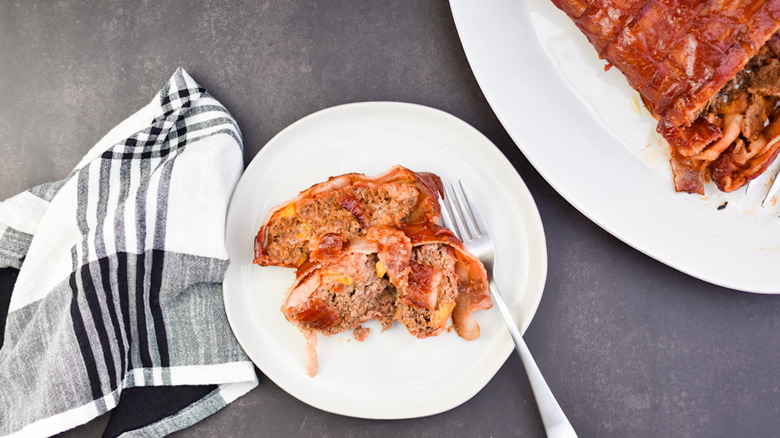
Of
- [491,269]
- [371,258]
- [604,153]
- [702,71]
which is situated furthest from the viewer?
[604,153]

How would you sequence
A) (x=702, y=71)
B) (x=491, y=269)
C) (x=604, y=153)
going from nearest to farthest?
(x=702, y=71) → (x=491, y=269) → (x=604, y=153)

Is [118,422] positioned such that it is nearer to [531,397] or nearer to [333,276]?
[333,276]

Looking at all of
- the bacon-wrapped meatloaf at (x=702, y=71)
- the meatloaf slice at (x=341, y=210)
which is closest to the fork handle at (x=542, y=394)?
the meatloaf slice at (x=341, y=210)

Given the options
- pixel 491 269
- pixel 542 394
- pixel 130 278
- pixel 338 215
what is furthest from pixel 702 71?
pixel 130 278

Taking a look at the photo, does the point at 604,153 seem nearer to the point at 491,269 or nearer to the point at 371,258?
the point at 491,269

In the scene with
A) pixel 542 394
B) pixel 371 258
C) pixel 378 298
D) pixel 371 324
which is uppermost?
pixel 371 258

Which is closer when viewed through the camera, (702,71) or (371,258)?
(702,71)

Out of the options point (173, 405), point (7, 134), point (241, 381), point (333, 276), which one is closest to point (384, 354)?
point (333, 276)
